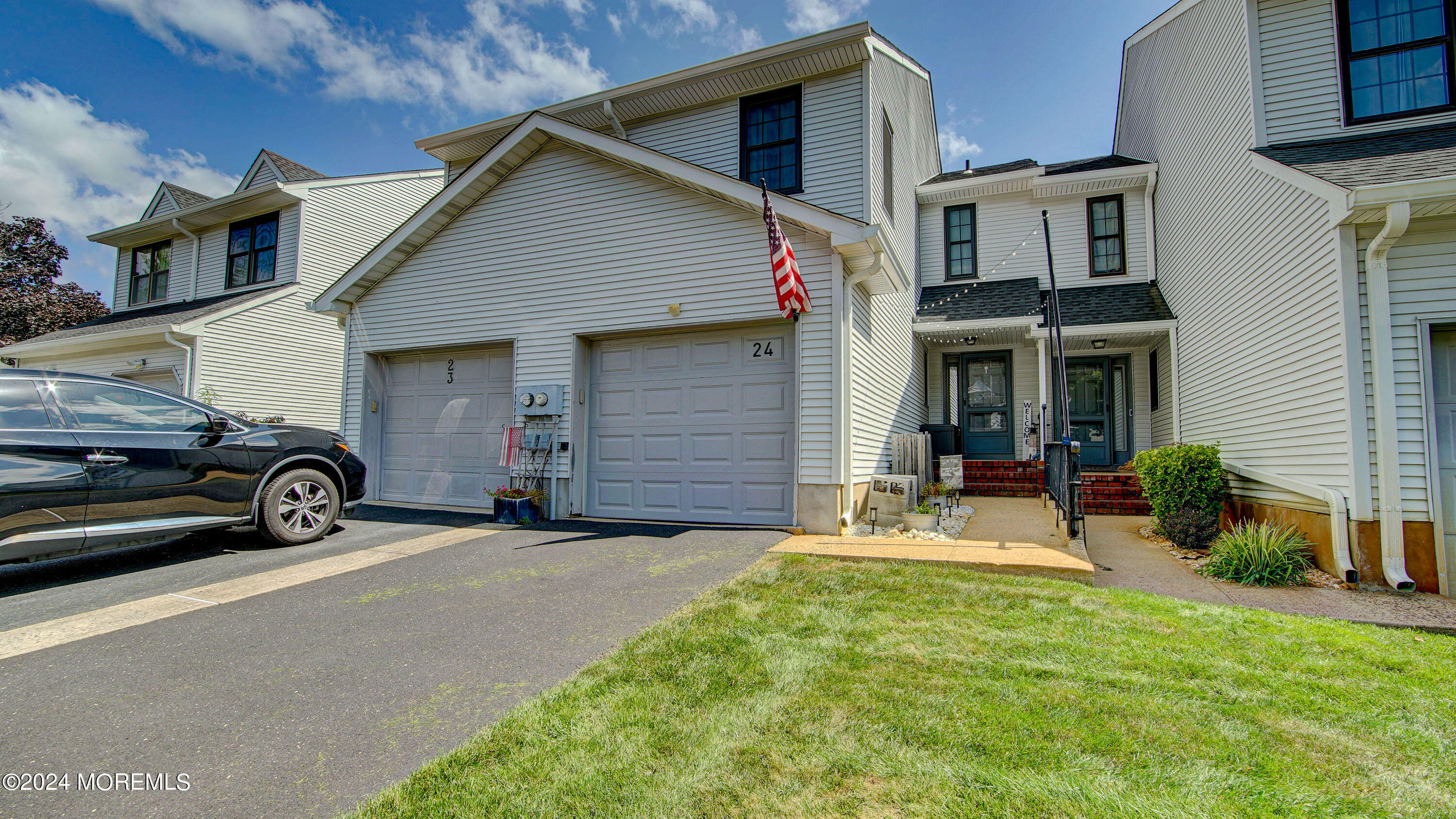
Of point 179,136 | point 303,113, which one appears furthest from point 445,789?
point 179,136

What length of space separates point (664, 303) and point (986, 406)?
775cm

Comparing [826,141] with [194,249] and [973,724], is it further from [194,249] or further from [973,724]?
[194,249]

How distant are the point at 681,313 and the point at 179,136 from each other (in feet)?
51.2

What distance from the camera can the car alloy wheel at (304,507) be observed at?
18.4 feet

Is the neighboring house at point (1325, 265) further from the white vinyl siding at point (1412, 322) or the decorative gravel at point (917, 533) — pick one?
the decorative gravel at point (917, 533)

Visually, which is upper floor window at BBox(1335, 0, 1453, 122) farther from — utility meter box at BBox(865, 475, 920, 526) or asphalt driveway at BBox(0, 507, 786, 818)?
asphalt driveway at BBox(0, 507, 786, 818)

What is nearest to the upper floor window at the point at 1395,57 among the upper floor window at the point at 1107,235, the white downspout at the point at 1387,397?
the white downspout at the point at 1387,397

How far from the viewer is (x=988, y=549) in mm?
5566

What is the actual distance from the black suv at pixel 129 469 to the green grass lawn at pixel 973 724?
4.17 meters

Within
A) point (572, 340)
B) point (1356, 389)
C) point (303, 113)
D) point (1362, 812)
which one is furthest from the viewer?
point (303, 113)

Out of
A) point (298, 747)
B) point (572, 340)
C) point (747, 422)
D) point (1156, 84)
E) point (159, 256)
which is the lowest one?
point (298, 747)

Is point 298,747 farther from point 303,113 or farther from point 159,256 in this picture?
point 159,256

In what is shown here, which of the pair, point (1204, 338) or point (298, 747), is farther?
point (1204, 338)

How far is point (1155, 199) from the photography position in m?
11.3
